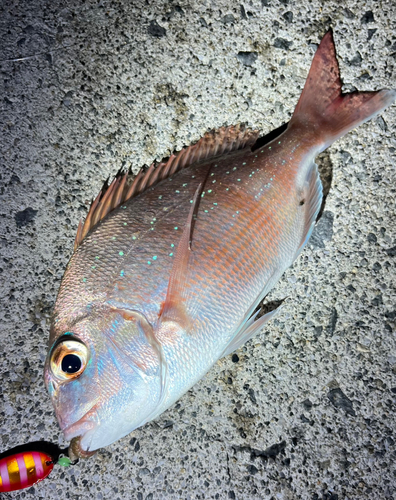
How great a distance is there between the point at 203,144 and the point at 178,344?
841 millimetres

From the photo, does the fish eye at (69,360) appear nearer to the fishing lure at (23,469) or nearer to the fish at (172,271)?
the fish at (172,271)

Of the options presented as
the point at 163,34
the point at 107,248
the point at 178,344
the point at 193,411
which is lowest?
the point at 193,411

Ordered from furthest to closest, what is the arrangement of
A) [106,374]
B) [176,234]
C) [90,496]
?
[90,496] < [176,234] < [106,374]

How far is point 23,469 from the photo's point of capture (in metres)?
1.50

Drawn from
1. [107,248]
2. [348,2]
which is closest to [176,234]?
[107,248]

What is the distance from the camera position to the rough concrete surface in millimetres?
1573

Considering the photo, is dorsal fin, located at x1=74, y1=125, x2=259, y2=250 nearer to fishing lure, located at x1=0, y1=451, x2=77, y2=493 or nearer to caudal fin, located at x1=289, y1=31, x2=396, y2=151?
caudal fin, located at x1=289, y1=31, x2=396, y2=151

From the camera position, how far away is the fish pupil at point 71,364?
115 cm

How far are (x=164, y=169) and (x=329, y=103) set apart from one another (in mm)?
780

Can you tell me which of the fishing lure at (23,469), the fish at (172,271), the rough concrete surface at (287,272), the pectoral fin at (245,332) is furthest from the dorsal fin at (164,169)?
the fishing lure at (23,469)

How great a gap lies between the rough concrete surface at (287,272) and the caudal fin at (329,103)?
0.36 ft

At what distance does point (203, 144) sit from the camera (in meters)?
1.47

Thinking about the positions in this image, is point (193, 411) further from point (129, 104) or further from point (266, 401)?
point (129, 104)

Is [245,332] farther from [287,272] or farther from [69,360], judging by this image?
[69,360]
